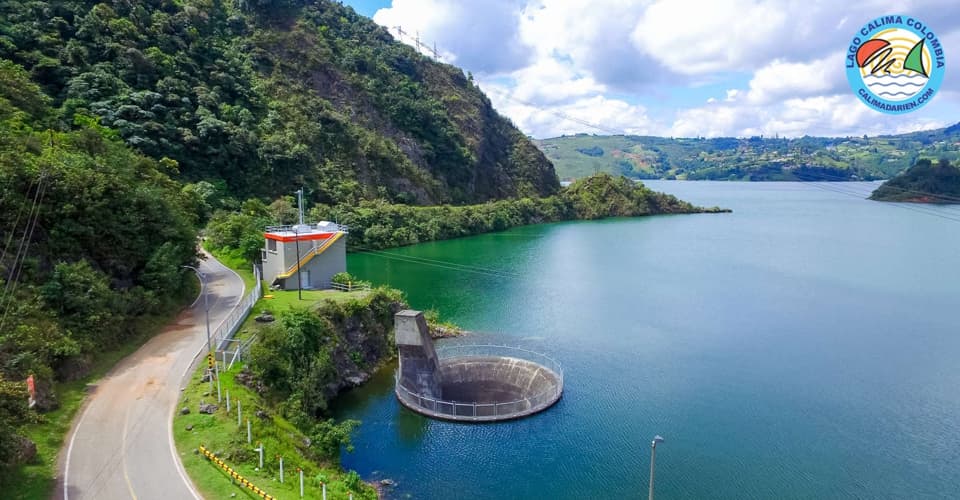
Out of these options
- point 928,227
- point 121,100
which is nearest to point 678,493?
point 121,100

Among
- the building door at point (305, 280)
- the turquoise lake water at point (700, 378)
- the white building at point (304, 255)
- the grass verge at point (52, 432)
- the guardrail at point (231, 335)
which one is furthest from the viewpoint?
the building door at point (305, 280)

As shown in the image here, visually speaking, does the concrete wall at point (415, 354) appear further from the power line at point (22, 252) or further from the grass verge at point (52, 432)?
the power line at point (22, 252)

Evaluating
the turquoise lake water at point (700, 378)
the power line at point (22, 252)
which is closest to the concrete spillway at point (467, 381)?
the turquoise lake water at point (700, 378)

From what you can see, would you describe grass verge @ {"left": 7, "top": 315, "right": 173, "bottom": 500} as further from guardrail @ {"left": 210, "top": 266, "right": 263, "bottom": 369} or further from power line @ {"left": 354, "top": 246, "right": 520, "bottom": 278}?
power line @ {"left": 354, "top": 246, "right": 520, "bottom": 278}

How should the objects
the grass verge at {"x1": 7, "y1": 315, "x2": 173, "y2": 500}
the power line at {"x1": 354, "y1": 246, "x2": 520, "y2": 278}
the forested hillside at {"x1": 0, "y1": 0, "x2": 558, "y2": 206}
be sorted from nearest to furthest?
1. the grass verge at {"x1": 7, "y1": 315, "x2": 173, "y2": 500}
2. the power line at {"x1": 354, "y1": 246, "x2": 520, "y2": 278}
3. the forested hillside at {"x1": 0, "y1": 0, "x2": 558, "y2": 206}

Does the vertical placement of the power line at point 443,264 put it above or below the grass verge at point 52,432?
below

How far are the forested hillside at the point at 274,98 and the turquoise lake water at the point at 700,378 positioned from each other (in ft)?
79.3

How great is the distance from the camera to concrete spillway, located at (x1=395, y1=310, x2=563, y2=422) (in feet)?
100.0

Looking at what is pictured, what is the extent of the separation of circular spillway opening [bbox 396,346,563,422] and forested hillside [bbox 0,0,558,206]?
45.4 metres

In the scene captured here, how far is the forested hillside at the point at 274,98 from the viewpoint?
67.9 m

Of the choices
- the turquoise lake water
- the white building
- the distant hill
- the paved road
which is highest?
the distant hill

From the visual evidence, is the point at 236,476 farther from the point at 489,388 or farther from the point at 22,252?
the point at 489,388

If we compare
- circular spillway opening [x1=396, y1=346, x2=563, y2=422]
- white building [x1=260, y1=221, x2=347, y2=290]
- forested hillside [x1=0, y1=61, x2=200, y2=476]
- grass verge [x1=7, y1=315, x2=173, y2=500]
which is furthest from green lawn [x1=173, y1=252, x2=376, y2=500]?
white building [x1=260, y1=221, x2=347, y2=290]

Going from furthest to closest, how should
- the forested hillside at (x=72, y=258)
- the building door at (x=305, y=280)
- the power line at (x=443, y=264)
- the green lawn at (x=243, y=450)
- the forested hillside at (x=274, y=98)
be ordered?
the forested hillside at (x=274, y=98), the power line at (x=443, y=264), the building door at (x=305, y=280), the forested hillside at (x=72, y=258), the green lawn at (x=243, y=450)
